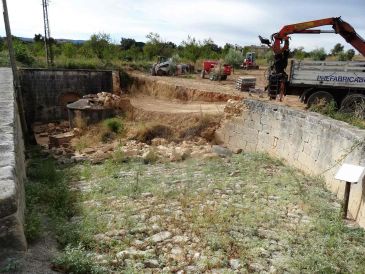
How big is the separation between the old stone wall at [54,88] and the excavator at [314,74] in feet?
30.4

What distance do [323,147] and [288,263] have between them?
354cm

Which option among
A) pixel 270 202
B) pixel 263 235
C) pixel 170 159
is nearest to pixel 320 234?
pixel 263 235

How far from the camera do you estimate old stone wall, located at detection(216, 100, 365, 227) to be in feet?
19.4

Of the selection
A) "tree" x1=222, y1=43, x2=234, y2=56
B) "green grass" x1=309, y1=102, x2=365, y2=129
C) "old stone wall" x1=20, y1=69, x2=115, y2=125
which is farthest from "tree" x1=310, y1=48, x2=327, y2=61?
"green grass" x1=309, y1=102, x2=365, y2=129

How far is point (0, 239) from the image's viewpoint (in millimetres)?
2611

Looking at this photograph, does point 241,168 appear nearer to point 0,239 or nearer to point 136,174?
point 136,174

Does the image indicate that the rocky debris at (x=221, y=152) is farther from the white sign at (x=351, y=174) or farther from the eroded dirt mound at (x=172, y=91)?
the eroded dirt mound at (x=172, y=91)

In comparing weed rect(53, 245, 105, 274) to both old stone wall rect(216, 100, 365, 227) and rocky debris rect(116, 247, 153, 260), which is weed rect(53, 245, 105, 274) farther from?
old stone wall rect(216, 100, 365, 227)

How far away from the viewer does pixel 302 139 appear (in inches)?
316

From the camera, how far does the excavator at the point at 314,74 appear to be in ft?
36.9

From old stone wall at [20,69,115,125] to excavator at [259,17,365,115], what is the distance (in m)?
9.26

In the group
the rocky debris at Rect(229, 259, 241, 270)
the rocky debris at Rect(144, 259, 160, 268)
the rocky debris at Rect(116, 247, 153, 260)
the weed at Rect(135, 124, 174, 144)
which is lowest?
the weed at Rect(135, 124, 174, 144)

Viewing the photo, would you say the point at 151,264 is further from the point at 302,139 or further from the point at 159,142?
the point at 159,142

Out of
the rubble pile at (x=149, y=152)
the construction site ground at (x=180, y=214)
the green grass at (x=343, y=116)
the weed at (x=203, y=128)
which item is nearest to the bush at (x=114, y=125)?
the rubble pile at (x=149, y=152)
